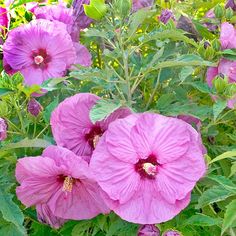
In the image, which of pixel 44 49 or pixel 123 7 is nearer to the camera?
pixel 123 7

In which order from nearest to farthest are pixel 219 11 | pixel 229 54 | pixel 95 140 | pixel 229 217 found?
pixel 229 217
pixel 95 140
pixel 229 54
pixel 219 11

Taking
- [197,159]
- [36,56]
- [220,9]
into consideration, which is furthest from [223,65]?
[36,56]

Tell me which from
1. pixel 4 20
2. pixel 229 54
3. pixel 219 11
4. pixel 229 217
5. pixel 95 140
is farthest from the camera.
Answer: pixel 4 20

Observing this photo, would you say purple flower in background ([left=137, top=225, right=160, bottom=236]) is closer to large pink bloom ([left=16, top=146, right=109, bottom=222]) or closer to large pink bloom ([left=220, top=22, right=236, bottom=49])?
large pink bloom ([left=16, top=146, right=109, bottom=222])

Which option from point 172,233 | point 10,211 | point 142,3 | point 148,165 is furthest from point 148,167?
point 142,3

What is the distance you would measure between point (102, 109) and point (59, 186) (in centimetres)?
17

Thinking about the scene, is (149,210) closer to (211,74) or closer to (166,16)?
(211,74)

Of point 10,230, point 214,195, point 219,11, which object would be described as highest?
point 219,11

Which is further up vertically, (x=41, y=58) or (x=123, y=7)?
(x=123, y=7)

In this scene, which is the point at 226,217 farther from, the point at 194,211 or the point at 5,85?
the point at 5,85

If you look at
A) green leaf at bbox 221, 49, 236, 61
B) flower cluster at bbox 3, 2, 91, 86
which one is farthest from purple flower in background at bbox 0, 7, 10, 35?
green leaf at bbox 221, 49, 236, 61

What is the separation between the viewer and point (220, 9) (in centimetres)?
121

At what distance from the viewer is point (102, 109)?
92 cm

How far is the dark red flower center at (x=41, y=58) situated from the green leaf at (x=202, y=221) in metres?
0.45
